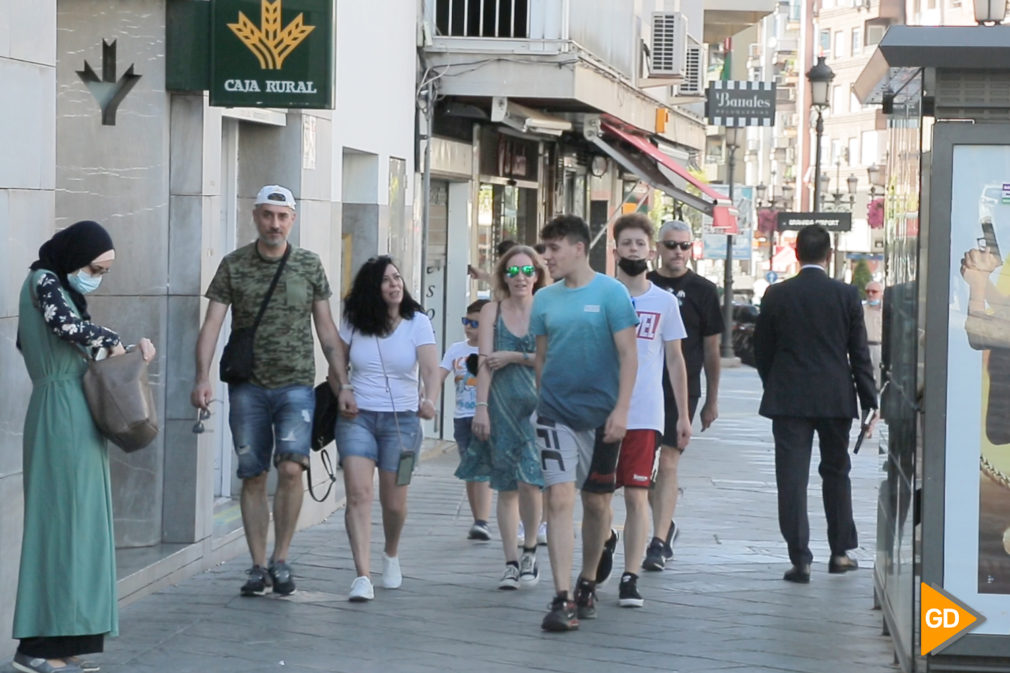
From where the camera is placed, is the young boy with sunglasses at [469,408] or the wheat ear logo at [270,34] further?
the young boy with sunglasses at [469,408]

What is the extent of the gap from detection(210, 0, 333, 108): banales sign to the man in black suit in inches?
110

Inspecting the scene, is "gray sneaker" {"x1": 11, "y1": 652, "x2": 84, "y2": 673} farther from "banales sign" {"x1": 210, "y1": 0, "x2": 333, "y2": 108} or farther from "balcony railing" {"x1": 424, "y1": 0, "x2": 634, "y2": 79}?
"balcony railing" {"x1": 424, "y1": 0, "x2": 634, "y2": 79}

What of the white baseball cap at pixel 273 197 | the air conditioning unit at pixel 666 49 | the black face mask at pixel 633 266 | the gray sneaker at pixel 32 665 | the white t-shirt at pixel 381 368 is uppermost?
the air conditioning unit at pixel 666 49

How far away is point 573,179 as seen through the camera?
88.7 ft

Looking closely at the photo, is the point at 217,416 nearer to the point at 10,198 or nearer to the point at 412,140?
the point at 10,198

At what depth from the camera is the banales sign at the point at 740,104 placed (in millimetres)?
37750

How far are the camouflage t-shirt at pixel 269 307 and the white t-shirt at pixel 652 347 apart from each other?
1.68 m

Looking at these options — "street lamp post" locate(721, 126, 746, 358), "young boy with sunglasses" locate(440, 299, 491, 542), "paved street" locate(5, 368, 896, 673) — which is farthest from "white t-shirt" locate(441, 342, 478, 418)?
"street lamp post" locate(721, 126, 746, 358)

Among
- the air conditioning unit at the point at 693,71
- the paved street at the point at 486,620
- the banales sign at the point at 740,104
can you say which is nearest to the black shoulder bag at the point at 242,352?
the paved street at the point at 486,620

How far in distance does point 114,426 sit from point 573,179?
792 inches

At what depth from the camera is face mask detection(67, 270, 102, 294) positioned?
7.25 metres

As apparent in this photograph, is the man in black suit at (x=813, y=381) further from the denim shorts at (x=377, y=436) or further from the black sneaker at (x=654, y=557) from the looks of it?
the denim shorts at (x=377, y=436)

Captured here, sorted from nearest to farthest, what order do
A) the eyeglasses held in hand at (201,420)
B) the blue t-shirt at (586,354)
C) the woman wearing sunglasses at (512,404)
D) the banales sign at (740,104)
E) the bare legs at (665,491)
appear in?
the blue t-shirt at (586,354), the eyeglasses held in hand at (201,420), the woman wearing sunglasses at (512,404), the bare legs at (665,491), the banales sign at (740,104)

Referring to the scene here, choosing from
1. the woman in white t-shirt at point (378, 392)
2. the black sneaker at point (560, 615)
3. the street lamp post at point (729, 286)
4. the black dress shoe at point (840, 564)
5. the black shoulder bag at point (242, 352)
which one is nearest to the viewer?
the black sneaker at point (560, 615)
